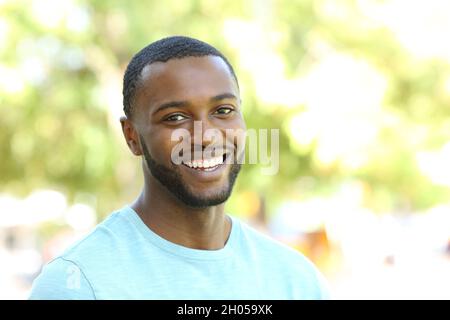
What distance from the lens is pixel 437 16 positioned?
330 inches

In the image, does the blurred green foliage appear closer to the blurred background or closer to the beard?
the blurred background

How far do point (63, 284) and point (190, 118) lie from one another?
1.83ft

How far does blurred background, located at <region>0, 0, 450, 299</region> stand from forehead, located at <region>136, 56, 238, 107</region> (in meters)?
5.91

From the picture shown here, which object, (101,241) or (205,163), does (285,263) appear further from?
(101,241)

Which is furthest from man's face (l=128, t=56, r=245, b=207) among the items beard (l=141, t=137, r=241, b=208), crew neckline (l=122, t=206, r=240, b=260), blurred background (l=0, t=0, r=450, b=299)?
blurred background (l=0, t=0, r=450, b=299)

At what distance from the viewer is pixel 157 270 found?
222 cm

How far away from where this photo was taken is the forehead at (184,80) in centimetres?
225

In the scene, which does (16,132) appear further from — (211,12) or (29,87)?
(211,12)

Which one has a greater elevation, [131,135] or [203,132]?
[131,135]

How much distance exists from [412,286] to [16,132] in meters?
5.08

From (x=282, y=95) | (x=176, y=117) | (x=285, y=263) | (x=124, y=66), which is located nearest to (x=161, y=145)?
(x=176, y=117)

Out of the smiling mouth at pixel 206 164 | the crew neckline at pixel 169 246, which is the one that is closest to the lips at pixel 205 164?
the smiling mouth at pixel 206 164

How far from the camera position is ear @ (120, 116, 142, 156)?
7.97 feet

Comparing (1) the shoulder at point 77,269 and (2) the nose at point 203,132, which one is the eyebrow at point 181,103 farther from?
(1) the shoulder at point 77,269
